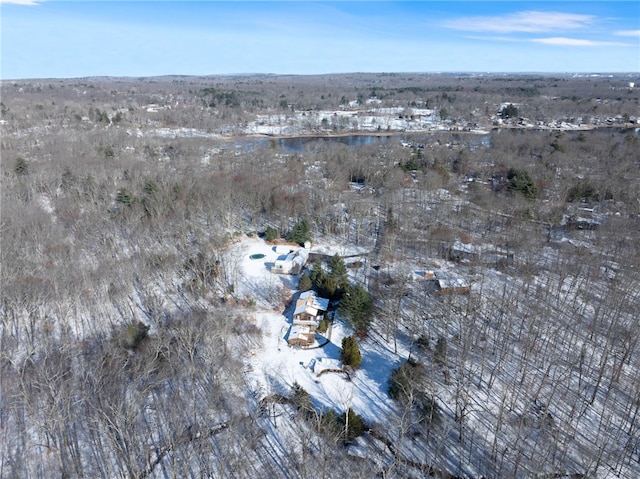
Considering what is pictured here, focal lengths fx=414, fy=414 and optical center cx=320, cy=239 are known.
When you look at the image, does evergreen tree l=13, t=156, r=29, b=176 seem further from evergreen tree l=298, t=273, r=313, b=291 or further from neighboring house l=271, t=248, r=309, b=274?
evergreen tree l=298, t=273, r=313, b=291

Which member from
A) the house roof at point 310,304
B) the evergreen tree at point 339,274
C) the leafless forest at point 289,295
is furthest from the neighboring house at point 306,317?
the leafless forest at point 289,295

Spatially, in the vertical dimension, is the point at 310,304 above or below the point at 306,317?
above

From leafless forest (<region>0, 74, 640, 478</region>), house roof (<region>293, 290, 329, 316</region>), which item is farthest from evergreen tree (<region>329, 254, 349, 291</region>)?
leafless forest (<region>0, 74, 640, 478</region>)

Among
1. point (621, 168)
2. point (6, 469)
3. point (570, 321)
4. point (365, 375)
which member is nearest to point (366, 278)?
point (365, 375)

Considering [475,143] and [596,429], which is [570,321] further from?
[475,143]

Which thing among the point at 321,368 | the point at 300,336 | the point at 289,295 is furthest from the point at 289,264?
the point at 321,368

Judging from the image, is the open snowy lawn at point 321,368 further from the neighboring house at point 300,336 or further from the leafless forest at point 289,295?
the leafless forest at point 289,295

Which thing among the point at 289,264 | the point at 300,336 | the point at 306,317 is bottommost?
the point at 300,336

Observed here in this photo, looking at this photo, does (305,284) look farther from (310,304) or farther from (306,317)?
(306,317)
